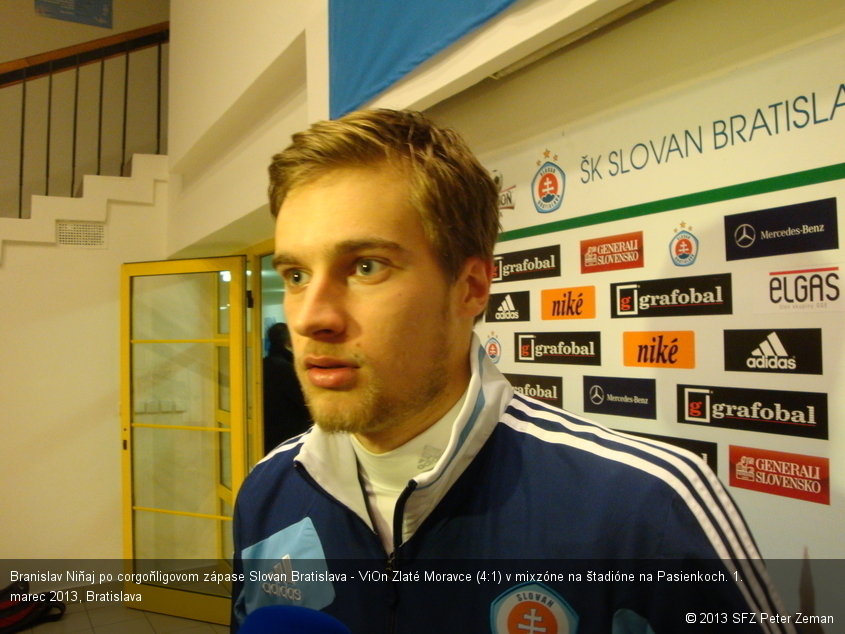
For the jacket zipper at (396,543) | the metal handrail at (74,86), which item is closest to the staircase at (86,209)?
the metal handrail at (74,86)

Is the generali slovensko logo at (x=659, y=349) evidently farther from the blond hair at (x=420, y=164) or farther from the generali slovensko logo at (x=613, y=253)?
the blond hair at (x=420, y=164)

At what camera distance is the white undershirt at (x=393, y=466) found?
829 millimetres

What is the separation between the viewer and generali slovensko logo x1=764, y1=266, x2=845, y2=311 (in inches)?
32.5

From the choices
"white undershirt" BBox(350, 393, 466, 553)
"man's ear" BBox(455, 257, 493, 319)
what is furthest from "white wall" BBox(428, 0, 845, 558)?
"white undershirt" BBox(350, 393, 466, 553)

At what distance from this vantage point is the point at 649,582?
2.13 ft

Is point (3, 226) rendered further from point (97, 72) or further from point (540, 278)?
point (540, 278)

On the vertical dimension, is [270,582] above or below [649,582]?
below

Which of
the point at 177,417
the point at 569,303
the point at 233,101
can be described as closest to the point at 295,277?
the point at 569,303

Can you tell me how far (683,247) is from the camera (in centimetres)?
103

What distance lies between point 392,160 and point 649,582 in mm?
649

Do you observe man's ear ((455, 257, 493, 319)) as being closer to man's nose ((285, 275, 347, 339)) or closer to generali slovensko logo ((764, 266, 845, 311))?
man's nose ((285, 275, 347, 339))

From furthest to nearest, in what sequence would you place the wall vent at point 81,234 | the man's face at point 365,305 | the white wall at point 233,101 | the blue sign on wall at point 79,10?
the blue sign on wall at point 79,10 → the wall vent at point 81,234 → the white wall at point 233,101 → the man's face at point 365,305

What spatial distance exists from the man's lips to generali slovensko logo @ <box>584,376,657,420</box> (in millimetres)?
632

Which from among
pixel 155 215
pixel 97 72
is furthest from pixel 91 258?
pixel 97 72
